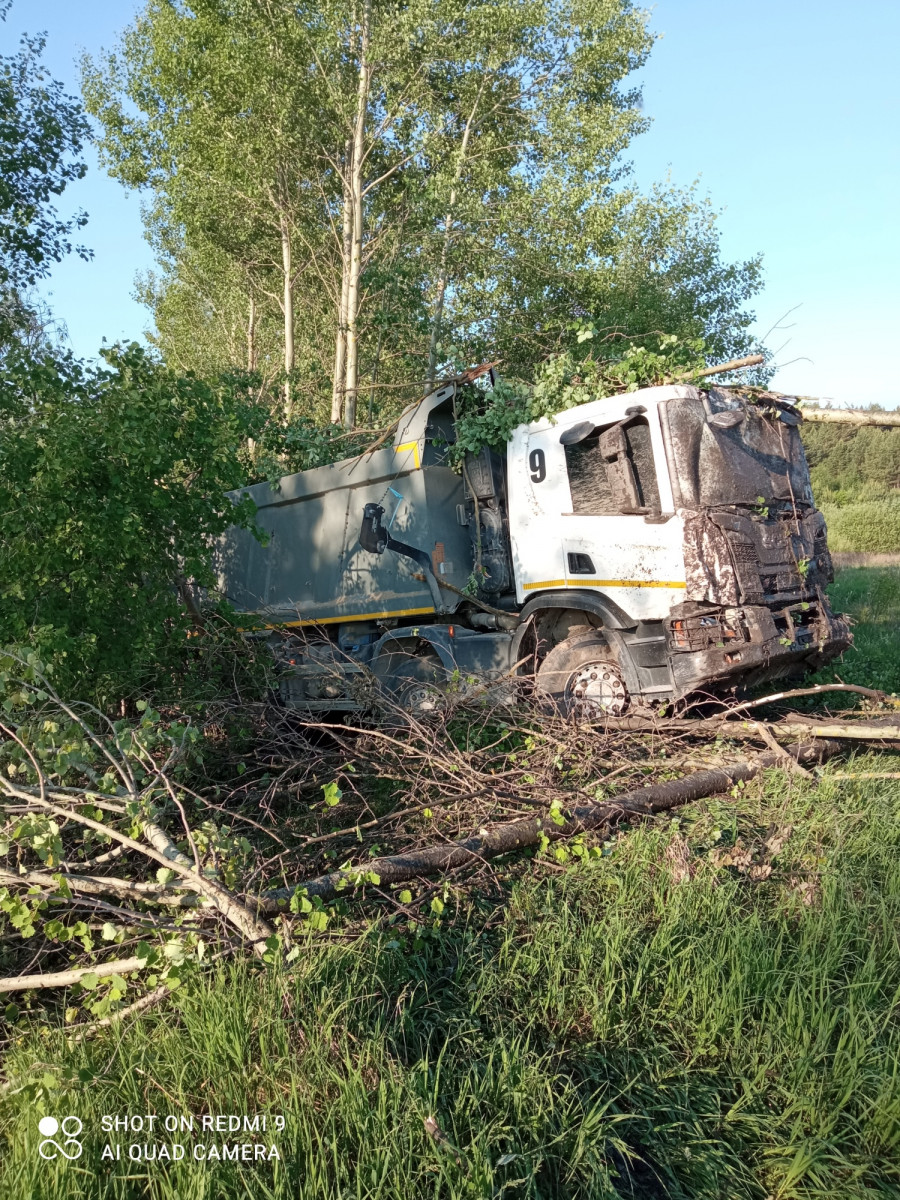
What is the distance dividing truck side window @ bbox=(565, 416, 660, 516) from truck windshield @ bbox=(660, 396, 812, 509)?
226 millimetres

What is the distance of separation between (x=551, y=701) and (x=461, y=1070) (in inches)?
123

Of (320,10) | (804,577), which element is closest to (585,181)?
(320,10)

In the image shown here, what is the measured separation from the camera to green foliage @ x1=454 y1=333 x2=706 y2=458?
23.8ft

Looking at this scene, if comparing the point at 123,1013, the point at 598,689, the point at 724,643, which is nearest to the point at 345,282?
the point at 598,689

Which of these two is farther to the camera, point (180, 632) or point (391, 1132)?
point (180, 632)

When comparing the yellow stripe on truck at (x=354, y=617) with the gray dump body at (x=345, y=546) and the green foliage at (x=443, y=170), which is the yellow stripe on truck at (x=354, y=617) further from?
the green foliage at (x=443, y=170)

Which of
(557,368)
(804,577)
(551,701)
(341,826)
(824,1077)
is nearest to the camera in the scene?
(824,1077)

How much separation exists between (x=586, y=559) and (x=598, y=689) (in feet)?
3.34

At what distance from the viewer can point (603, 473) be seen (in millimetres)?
6980

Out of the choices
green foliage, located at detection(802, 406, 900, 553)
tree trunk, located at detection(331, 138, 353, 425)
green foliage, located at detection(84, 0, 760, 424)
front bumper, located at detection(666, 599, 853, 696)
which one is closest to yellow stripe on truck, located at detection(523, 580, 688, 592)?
front bumper, located at detection(666, 599, 853, 696)

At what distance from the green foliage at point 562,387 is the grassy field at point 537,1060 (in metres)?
4.48

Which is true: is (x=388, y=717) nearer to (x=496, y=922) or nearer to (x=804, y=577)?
(x=496, y=922)

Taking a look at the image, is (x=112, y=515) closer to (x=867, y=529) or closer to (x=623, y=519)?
(x=623, y=519)

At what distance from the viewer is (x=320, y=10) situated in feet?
55.8
